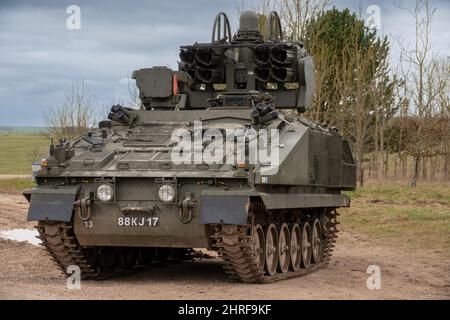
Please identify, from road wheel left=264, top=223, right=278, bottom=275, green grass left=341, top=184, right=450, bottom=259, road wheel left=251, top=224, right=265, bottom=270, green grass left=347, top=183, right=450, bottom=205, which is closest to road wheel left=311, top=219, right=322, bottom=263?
road wheel left=264, top=223, right=278, bottom=275

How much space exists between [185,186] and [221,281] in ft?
6.03

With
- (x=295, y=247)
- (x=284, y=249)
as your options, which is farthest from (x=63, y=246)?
(x=295, y=247)

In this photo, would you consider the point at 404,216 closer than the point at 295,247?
No

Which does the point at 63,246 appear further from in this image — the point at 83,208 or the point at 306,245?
the point at 306,245

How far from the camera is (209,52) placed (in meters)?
19.2

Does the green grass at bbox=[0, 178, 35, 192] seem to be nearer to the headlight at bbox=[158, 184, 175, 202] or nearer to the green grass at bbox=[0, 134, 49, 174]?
the green grass at bbox=[0, 134, 49, 174]

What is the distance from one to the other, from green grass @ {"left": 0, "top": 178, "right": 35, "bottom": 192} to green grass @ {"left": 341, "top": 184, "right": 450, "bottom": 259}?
49.4 ft

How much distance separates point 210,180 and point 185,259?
17.1ft

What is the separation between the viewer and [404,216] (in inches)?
1020

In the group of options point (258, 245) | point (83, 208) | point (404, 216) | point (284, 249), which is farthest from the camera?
point (404, 216)

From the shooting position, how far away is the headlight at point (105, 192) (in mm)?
14141

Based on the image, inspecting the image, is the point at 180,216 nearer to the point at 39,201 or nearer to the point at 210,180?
the point at 210,180

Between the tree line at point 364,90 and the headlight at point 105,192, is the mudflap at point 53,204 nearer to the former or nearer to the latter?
the headlight at point 105,192
